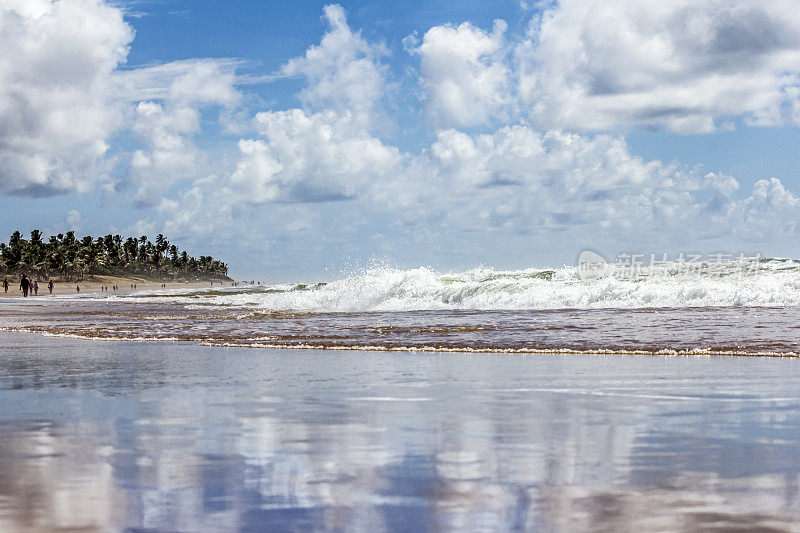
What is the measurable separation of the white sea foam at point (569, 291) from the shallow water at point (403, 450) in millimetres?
24786

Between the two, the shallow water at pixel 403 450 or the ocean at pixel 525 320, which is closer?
the shallow water at pixel 403 450

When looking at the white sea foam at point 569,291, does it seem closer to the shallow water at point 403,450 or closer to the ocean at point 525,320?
the ocean at point 525,320

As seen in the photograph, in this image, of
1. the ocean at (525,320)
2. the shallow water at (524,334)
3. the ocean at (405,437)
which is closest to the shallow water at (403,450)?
the ocean at (405,437)

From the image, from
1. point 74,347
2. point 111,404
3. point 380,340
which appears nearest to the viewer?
point 111,404

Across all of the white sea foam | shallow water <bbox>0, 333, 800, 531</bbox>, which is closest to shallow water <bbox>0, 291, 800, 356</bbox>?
shallow water <bbox>0, 333, 800, 531</bbox>

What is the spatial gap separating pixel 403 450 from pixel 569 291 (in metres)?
33.7

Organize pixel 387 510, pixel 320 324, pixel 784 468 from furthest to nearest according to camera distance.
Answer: pixel 320 324
pixel 784 468
pixel 387 510

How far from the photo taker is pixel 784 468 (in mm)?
5156

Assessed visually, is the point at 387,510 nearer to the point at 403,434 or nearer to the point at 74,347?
the point at 403,434

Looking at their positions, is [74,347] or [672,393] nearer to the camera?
[672,393]

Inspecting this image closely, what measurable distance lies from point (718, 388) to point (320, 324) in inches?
657

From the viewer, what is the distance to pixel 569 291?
38.6 m

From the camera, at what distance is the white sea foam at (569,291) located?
34.8 meters

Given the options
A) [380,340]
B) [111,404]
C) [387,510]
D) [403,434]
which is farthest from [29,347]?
[387,510]
